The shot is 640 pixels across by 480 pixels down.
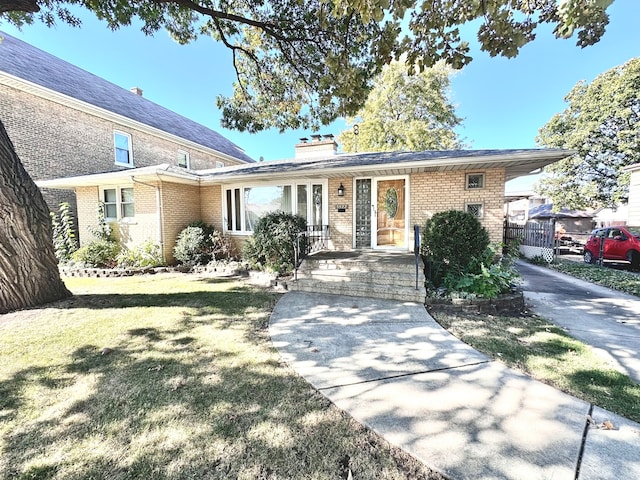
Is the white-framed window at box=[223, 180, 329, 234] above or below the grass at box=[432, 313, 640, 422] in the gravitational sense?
above

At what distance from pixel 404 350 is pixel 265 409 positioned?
1966 mm

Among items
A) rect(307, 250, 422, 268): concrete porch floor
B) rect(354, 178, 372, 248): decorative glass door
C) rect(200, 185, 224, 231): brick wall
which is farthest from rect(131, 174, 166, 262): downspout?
rect(354, 178, 372, 248): decorative glass door

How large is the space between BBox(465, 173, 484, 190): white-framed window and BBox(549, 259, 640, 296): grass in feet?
13.9

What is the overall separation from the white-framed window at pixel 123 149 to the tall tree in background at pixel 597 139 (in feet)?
88.3

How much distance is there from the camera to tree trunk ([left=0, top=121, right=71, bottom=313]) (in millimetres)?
4848

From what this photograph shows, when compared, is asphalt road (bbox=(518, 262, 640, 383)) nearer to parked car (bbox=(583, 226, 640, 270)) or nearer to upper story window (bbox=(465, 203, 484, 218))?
upper story window (bbox=(465, 203, 484, 218))

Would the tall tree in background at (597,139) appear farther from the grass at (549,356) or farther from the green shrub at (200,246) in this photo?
the green shrub at (200,246)

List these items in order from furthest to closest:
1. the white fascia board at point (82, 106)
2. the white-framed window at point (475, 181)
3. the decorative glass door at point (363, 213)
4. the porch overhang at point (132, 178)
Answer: the white fascia board at point (82, 106) → the porch overhang at point (132, 178) → the decorative glass door at point (363, 213) → the white-framed window at point (475, 181)

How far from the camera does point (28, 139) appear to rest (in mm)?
10242

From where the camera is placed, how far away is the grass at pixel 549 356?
8.73ft

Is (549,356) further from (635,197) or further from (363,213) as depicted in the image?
(635,197)

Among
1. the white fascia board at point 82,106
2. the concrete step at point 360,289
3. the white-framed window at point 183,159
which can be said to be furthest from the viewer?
the white-framed window at point 183,159

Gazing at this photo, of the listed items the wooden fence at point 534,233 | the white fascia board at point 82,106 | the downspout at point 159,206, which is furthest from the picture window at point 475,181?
the white fascia board at point 82,106

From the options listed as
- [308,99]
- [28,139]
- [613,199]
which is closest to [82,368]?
[308,99]
